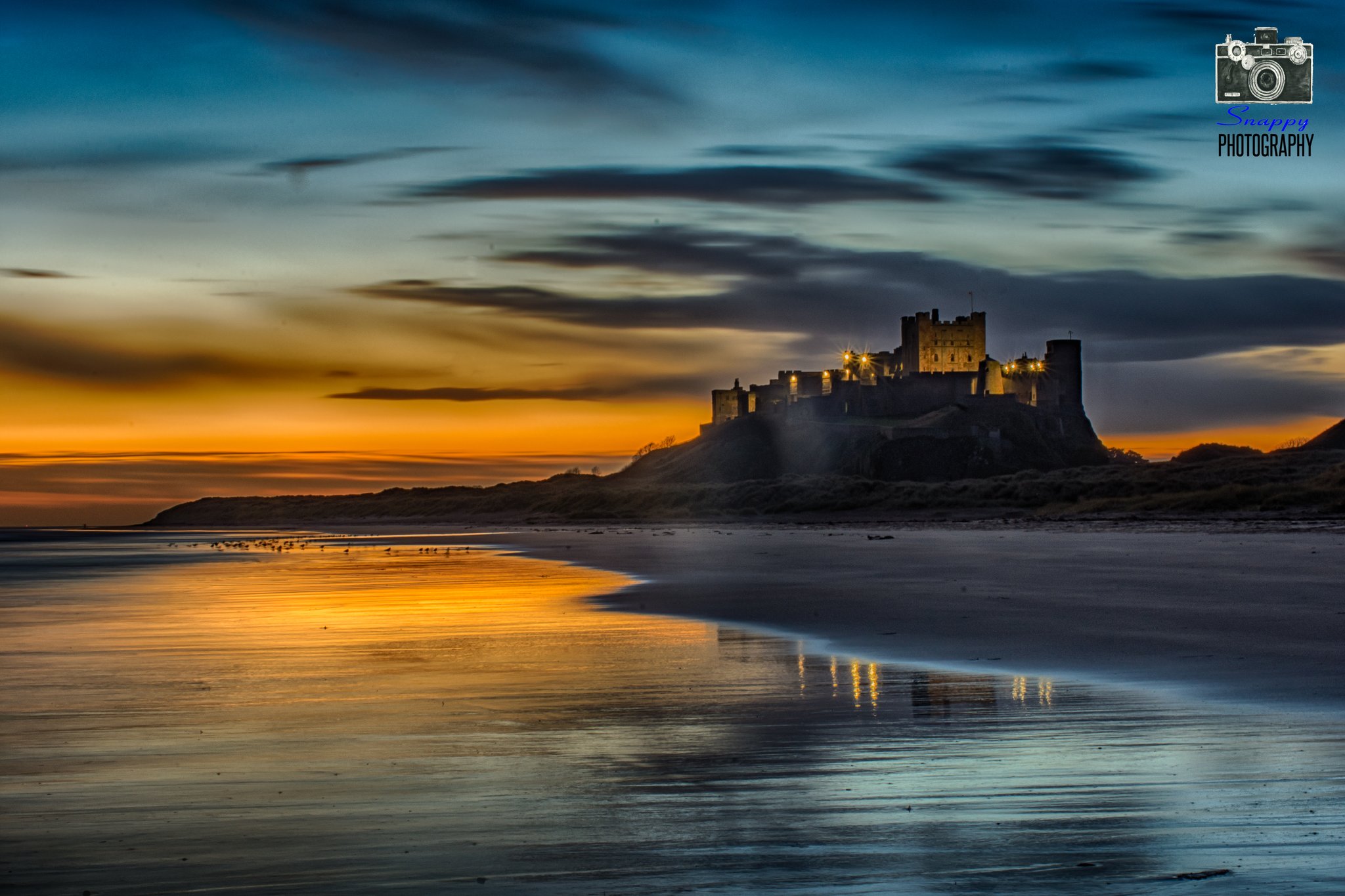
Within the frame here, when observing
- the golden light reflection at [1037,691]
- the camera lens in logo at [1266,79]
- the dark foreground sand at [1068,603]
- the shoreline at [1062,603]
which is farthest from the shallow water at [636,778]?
the camera lens in logo at [1266,79]

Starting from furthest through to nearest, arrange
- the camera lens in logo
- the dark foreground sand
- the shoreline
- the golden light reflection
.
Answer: the camera lens in logo < the dark foreground sand < the shoreline < the golden light reflection

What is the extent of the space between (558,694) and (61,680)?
162 inches

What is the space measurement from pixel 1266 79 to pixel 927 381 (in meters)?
93.5

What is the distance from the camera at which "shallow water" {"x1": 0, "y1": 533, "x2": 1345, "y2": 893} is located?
436 centimetres

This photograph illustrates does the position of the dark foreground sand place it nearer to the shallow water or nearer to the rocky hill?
the shallow water

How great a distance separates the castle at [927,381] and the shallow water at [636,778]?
360ft

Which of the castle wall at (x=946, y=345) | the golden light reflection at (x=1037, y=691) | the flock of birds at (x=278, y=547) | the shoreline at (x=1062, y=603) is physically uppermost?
the castle wall at (x=946, y=345)

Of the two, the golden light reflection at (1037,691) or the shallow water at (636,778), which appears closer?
the shallow water at (636,778)

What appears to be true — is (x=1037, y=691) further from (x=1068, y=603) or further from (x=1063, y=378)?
(x=1063, y=378)

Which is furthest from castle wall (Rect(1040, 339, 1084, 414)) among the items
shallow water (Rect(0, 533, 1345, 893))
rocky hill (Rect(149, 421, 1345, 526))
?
shallow water (Rect(0, 533, 1345, 893))

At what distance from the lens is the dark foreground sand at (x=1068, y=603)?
915 centimetres

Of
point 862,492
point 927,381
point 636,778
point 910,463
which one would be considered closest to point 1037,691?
point 636,778

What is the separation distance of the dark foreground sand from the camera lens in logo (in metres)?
10.1

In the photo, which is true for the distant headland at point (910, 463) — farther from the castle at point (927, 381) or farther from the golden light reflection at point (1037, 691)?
the golden light reflection at point (1037, 691)
